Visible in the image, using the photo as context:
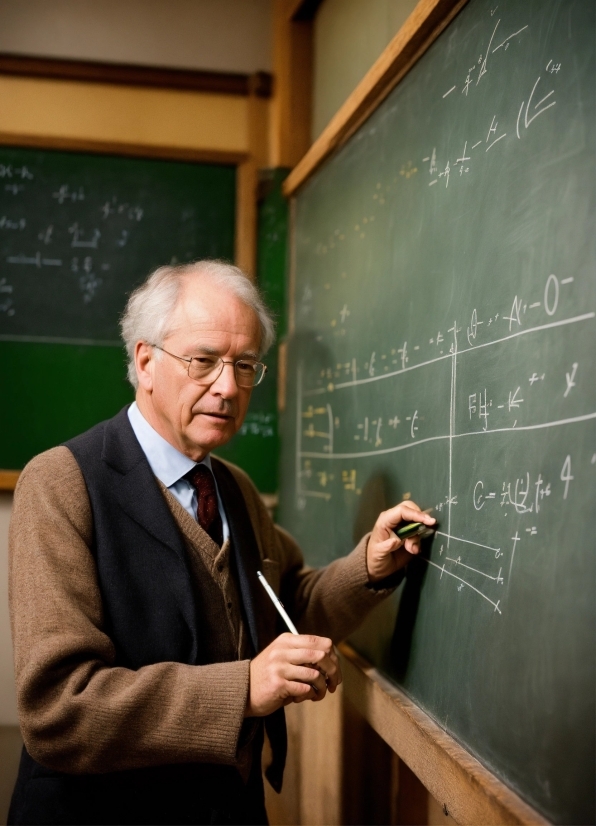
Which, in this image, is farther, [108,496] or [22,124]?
[22,124]

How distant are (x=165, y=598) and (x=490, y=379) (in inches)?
28.4

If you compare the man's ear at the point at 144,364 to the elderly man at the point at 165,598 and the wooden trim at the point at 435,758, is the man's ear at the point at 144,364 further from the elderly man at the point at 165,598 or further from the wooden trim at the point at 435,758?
the wooden trim at the point at 435,758

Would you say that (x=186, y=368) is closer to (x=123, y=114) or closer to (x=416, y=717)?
(x=416, y=717)

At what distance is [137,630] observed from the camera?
4.90 feet

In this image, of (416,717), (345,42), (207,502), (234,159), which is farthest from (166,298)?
(234,159)

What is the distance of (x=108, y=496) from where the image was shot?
1554mm

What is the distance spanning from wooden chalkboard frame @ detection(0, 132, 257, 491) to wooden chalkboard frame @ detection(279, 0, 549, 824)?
0.80 m

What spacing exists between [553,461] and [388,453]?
759 mm

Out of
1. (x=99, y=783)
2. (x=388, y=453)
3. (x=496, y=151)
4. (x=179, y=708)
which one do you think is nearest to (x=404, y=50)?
(x=496, y=151)

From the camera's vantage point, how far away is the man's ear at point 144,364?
5.60ft

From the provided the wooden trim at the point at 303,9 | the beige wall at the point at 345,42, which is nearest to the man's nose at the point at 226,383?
the beige wall at the point at 345,42

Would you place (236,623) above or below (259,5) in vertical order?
below

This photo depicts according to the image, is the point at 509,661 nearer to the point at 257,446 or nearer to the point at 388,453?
the point at 388,453

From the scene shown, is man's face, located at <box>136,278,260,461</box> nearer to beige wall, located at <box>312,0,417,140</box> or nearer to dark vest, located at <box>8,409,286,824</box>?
dark vest, located at <box>8,409,286,824</box>
